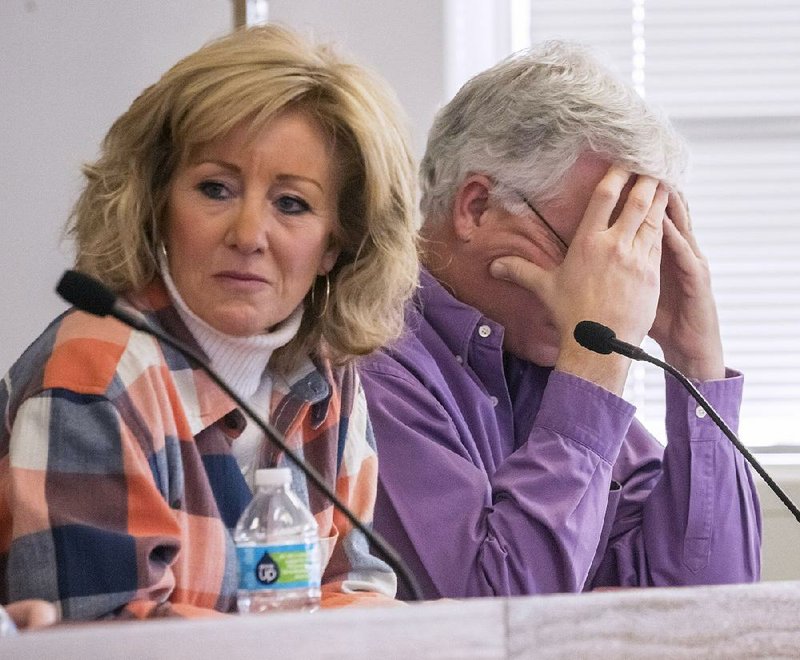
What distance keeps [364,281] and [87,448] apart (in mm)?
498

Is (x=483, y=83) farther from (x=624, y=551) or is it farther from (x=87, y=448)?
(x=87, y=448)

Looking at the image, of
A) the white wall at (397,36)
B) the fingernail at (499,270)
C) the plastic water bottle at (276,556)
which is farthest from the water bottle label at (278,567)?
the white wall at (397,36)

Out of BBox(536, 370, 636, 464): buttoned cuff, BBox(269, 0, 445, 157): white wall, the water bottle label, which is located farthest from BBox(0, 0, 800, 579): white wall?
the water bottle label

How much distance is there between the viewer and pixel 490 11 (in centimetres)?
268

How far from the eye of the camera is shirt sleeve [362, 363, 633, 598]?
1559 mm

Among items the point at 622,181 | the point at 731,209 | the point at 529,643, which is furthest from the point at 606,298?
the point at 731,209

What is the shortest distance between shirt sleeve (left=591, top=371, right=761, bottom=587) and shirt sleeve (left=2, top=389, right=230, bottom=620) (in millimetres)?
862

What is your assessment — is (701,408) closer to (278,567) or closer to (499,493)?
(499,493)

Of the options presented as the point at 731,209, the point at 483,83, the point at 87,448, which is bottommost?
the point at 731,209

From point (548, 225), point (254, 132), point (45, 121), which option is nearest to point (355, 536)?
point (254, 132)

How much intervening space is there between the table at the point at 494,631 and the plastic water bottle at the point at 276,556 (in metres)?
0.37

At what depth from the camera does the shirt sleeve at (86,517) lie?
1.12m

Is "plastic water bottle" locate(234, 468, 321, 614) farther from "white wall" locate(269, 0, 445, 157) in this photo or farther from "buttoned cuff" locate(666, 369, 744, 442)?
"white wall" locate(269, 0, 445, 157)

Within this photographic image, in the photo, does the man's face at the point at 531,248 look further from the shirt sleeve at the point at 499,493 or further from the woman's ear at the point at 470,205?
the shirt sleeve at the point at 499,493
